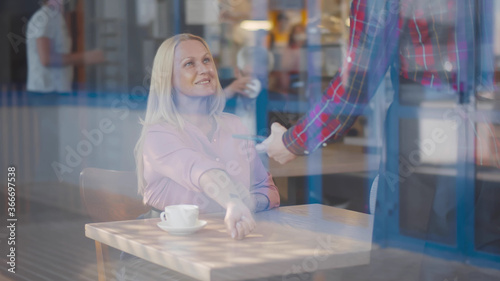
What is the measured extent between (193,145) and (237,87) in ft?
1.08

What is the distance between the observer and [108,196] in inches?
96.0

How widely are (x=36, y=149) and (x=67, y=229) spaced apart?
32cm

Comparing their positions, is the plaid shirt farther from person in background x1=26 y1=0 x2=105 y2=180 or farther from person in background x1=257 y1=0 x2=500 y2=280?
person in background x1=26 y1=0 x2=105 y2=180

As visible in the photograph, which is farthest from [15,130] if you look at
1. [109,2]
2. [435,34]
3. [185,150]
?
[435,34]

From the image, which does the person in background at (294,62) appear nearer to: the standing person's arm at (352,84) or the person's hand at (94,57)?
the standing person's arm at (352,84)

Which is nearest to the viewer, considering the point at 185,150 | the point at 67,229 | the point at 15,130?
the point at 185,150

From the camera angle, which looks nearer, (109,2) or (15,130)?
(109,2)

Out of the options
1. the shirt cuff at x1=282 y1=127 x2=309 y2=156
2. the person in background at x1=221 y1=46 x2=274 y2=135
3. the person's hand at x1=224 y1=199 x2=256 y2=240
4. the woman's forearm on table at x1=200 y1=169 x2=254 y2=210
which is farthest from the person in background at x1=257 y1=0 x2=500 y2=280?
the person's hand at x1=224 y1=199 x2=256 y2=240

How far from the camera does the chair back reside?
2.33 meters

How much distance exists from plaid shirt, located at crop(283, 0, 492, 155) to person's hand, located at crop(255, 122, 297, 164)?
0.02 meters

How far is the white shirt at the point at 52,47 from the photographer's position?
8.60ft

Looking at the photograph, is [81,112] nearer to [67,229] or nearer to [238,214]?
[67,229]

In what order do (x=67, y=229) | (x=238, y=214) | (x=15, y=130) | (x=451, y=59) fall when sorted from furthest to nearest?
(x=15, y=130) → (x=67, y=229) → (x=451, y=59) → (x=238, y=214)

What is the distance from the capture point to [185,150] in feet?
7.06
